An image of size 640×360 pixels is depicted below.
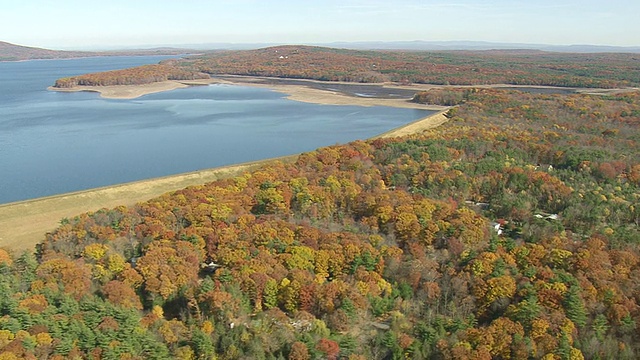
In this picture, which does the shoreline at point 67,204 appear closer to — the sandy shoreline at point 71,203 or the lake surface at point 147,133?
the sandy shoreline at point 71,203

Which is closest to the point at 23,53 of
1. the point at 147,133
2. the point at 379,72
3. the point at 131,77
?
the point at 131,77

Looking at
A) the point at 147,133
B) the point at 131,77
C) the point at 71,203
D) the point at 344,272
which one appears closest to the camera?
the point at 344,272

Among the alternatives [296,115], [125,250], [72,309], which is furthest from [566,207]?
[296,115]

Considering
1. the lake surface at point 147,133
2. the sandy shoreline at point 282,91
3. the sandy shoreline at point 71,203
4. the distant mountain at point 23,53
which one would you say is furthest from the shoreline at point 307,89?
the distant mountain at point 23,53

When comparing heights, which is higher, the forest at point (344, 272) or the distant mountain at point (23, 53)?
the distant mountain at point (23, 53)

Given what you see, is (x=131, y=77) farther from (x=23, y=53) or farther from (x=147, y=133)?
(x=23, y=53)

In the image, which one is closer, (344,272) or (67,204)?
(344,272)

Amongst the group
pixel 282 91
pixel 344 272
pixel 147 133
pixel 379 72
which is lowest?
pixel 344 272
